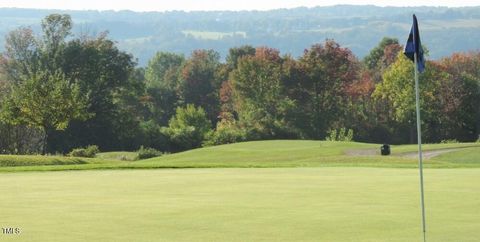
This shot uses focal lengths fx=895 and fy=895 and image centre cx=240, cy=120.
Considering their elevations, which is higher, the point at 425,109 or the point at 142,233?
the point at 142,233

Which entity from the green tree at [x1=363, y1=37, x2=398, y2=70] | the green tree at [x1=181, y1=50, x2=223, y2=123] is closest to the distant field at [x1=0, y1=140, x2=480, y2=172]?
the green tree at [x1=181, y1=50, x2=223, y2=123]

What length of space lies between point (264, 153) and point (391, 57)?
211 feet

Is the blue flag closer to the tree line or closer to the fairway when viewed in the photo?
the fairway

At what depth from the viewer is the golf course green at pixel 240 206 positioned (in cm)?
1341

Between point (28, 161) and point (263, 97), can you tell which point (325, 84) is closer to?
point (263, 97)

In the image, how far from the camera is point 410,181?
22.4m

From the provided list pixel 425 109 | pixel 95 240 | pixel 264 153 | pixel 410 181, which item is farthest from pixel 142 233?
pixel 425 109

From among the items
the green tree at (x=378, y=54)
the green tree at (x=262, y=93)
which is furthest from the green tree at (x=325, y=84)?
the green tree at (x=378, y=54)

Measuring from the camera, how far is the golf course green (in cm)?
1341

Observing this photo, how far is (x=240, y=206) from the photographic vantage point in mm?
16797

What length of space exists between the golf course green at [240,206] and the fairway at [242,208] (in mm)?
17

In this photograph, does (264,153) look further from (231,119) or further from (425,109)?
(231,119)

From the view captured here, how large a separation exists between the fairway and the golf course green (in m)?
0.02

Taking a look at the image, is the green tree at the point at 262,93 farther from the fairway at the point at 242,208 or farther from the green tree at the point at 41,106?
the fairway at the point at 242,208
